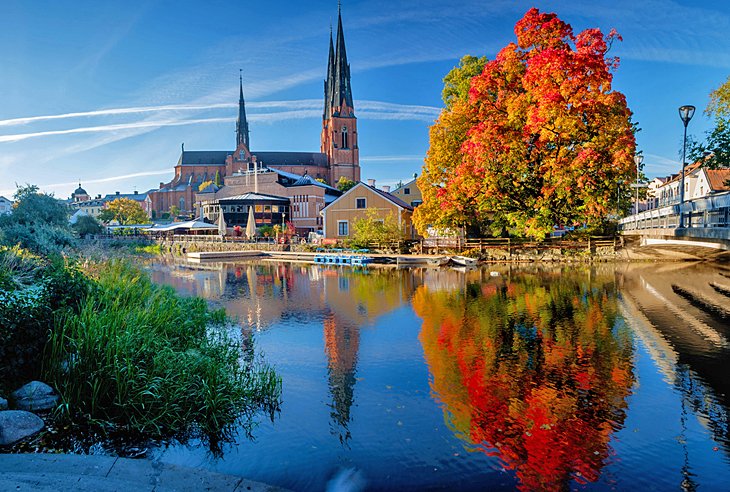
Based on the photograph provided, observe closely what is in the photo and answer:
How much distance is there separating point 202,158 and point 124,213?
106 feet

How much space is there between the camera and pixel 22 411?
6633 millimetres

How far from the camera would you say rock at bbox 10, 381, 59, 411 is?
23.2 ft

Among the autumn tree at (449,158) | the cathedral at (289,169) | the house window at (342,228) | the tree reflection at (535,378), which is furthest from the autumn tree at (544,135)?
the cathedral at (289,169)

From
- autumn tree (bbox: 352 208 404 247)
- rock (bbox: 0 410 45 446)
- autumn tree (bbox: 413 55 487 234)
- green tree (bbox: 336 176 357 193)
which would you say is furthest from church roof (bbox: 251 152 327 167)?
rock (bbox: 0 410 45 446)

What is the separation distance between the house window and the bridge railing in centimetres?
2373

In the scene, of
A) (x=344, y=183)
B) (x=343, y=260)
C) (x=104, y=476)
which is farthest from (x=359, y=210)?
(x=344, y=183)

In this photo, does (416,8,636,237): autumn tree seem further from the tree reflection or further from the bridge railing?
the tree reflection

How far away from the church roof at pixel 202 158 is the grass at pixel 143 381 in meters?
114

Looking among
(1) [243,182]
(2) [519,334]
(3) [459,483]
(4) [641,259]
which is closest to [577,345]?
(2) [519,334]

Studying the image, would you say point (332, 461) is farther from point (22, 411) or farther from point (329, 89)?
point (329, 89)

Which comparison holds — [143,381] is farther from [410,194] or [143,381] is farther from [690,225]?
[410,194]

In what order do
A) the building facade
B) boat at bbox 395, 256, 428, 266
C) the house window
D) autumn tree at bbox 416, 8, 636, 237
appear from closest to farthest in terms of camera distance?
1. the building facade
2. autumn tree at bbox 416, 8, 636, 237
3. boat at bbox 395, 256, 428, 266
4. the house window

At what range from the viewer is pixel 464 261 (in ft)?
100

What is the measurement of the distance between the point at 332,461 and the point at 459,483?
173cm
